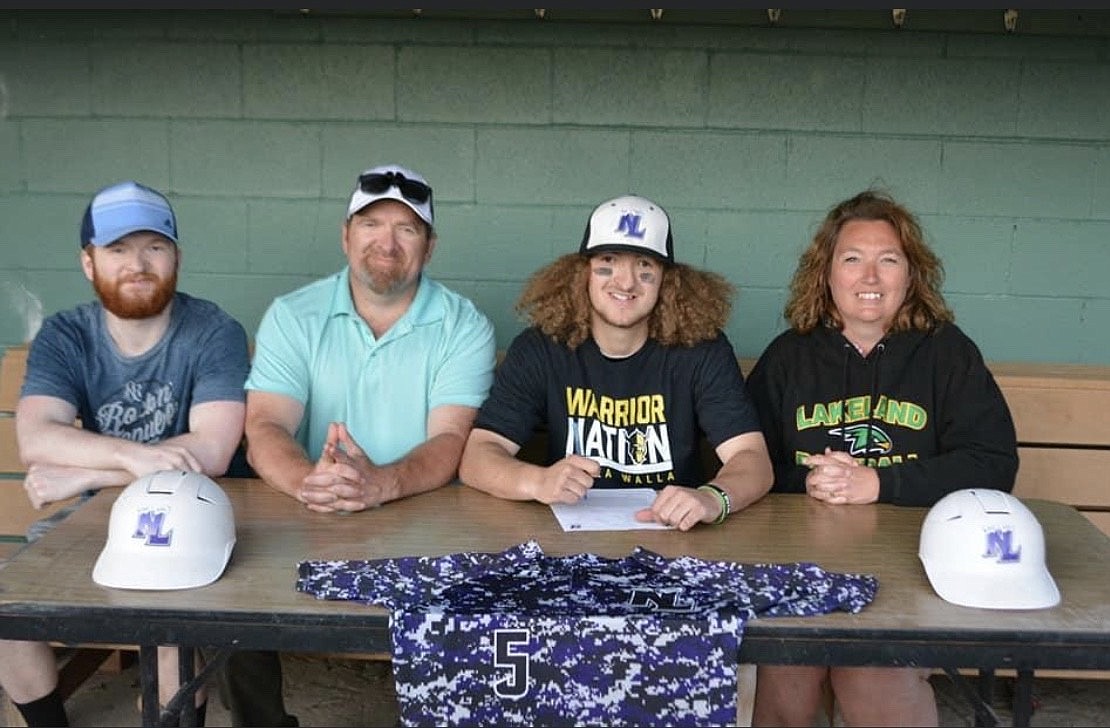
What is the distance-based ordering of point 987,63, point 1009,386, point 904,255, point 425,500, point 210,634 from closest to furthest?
point 210,634
point 425,500
point 904,255
point 1009,386
point 987,63

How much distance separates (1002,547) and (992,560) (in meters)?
0.03

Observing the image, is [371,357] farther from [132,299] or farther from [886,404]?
[886,404]

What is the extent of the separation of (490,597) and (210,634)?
465mm

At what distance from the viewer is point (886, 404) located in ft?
9.54

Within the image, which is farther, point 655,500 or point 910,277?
point 910,277

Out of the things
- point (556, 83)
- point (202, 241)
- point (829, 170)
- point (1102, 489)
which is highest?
point (556, 83)

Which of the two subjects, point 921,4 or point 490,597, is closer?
point 490,597

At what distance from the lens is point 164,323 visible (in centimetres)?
303

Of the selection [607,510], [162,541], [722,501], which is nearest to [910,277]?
[722,501]

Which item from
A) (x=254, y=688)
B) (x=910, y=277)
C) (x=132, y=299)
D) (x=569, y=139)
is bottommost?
(x=254, y=688)

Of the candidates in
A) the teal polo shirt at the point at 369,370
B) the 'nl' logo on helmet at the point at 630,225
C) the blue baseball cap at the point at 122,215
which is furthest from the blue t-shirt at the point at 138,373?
the 'nl' logo on helmet at the point at 630,225

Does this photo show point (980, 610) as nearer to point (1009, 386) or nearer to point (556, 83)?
point (1009, 386)

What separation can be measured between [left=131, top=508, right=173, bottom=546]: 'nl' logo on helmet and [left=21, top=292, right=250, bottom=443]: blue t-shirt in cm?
89

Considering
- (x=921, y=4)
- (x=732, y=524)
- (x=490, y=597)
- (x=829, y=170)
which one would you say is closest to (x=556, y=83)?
(x=829, y=170)
